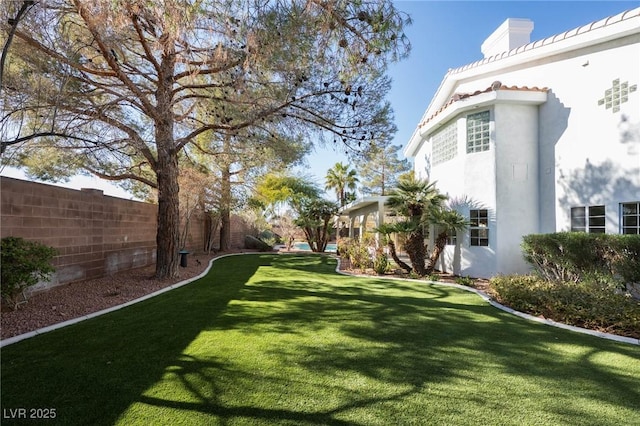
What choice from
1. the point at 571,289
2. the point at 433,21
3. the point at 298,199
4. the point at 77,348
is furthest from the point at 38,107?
the point at 298,199

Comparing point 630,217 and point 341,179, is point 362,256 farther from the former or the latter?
point 341,179

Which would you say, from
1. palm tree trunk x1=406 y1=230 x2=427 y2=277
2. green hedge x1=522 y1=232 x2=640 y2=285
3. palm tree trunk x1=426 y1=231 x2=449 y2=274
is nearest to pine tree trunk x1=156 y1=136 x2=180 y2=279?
palm tree trunk x1=406 y1=230 x2=427 y2=277

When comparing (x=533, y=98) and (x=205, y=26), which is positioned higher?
(x=533, y=98)

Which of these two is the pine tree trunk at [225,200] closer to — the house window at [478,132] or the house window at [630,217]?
the house window at [478,132]

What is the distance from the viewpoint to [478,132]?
12.7 meters

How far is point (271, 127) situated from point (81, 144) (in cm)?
503

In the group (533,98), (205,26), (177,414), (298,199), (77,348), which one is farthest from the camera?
(298,199)

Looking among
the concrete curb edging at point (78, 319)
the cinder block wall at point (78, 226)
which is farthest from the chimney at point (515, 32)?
the cinder block wall at point (78, 226)

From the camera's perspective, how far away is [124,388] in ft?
12.7

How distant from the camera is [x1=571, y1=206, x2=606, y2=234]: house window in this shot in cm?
994

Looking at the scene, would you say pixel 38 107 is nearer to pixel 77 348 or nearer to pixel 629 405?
pixel 77 348

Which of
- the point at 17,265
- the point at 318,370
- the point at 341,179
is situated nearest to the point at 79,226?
the point at 17,265

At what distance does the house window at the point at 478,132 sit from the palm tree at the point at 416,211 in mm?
2326

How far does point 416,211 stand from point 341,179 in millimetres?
25635
